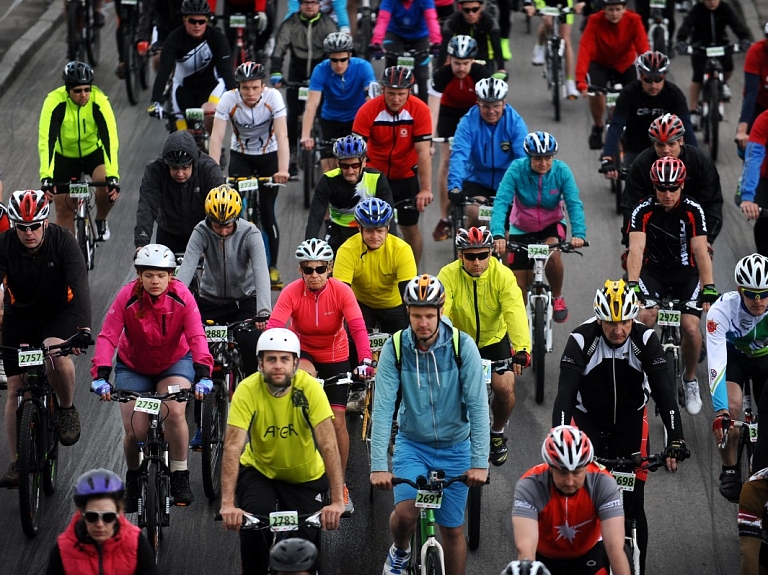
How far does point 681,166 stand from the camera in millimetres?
11234

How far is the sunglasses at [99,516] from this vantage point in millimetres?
7359

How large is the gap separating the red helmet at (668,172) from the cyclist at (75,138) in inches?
219

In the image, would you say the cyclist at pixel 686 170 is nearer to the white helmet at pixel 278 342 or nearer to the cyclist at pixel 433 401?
the cyclist at pixel 433 401

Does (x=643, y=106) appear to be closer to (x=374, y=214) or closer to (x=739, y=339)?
(x=374, y=214)

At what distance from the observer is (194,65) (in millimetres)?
16078

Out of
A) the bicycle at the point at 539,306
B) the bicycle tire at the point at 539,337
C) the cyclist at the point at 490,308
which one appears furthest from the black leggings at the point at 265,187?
the cyclist at the point at 490,308

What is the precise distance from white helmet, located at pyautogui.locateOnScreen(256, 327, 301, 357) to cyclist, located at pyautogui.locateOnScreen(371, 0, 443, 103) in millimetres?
9673

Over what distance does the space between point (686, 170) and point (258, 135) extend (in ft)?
15.8

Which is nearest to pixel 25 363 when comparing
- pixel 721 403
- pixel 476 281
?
pixel 476 281

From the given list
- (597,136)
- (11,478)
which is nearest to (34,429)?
(11,478)

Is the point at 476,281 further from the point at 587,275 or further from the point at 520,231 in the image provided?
the point at 587,275

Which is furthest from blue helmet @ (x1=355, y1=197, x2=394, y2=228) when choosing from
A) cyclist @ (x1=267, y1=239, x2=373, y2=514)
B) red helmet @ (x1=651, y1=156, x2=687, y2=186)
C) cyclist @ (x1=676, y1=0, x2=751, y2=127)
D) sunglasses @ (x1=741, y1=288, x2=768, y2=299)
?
cyclist @ (x1=676, y1=0, x2=751, y2=127)

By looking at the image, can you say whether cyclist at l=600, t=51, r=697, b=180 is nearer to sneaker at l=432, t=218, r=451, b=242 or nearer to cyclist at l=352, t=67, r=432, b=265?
cyclist at l=352, t=67, r=432, b=265

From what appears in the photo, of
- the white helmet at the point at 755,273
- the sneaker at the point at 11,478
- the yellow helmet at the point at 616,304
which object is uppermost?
the white helmet at the point at 755,273
